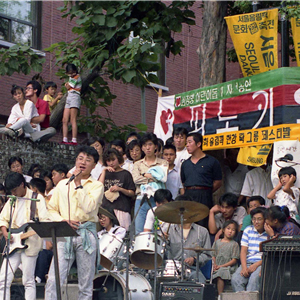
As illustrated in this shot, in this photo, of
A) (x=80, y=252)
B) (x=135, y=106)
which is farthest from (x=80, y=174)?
(x=135, y=106)

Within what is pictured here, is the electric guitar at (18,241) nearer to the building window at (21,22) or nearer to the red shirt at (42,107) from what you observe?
the red shirt at (42,107)

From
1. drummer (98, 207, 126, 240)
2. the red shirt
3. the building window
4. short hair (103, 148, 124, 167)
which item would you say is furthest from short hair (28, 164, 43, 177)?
the building window

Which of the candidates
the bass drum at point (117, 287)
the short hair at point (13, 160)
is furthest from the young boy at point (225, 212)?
the short hair at point (13, 160)

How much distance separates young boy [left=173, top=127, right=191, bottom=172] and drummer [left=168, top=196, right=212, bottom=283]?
66.5 inches

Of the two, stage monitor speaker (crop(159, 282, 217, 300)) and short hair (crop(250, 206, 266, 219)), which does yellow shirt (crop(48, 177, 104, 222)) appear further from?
short hair (crop(250, 206, 266, 219))

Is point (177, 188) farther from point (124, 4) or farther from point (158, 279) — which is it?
point (124, 4)

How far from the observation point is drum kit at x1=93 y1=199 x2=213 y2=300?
29.0 ft

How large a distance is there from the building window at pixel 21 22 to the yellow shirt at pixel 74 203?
8.90m

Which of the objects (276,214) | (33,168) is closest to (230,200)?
(276,214)

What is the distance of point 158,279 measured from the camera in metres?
9.12

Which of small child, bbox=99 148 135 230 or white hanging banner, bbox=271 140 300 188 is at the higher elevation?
white hanging banner, bbox=271 140 300 188

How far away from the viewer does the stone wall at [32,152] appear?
12.4 meters

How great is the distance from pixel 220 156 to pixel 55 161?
3187mm

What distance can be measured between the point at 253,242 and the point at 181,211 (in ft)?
4.43
